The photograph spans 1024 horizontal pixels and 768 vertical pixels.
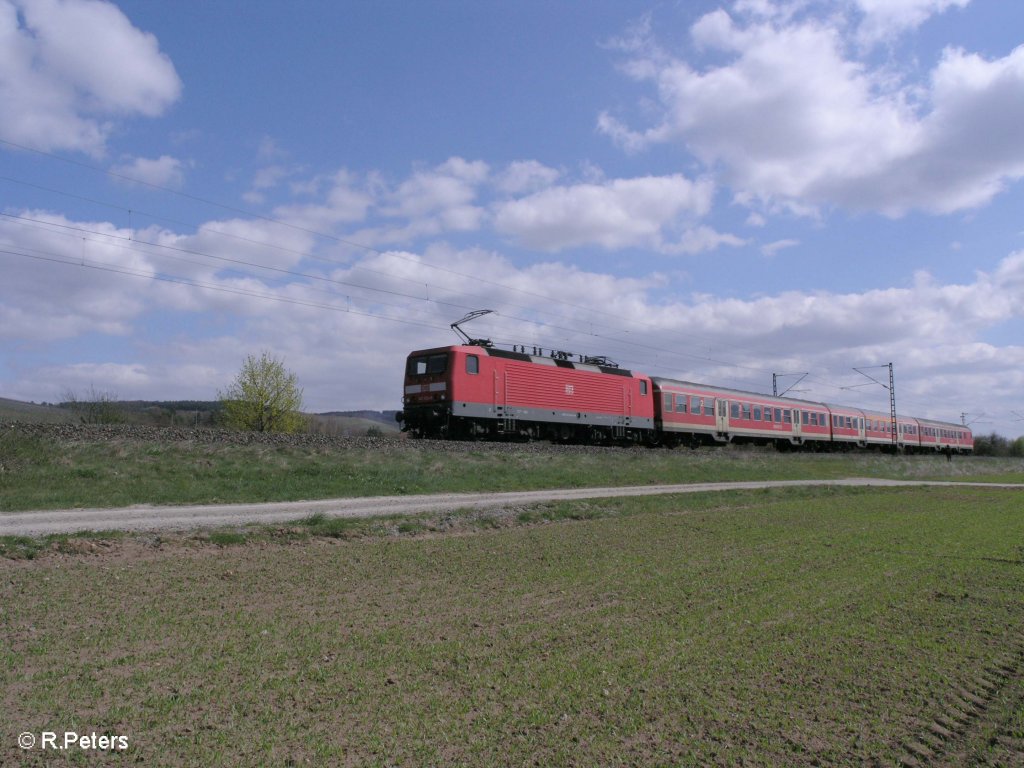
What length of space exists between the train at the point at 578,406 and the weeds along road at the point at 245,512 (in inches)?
328

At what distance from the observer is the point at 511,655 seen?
6.03 metres

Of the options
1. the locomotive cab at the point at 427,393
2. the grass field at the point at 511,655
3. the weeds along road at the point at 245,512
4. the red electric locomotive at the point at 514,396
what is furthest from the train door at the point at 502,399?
the grass field at the point at 511,655

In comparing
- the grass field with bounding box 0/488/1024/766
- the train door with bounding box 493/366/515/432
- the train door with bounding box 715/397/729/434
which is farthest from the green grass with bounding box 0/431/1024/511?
the train door with bounding box 715/397/729/434

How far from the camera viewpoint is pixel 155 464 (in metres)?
18.1

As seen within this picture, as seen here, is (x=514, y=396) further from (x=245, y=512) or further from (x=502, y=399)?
(x=245, y=512)

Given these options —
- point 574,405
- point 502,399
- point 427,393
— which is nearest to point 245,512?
point 427,393

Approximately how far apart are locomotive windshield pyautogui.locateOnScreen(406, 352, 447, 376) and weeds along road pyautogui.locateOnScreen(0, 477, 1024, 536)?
8690 mm

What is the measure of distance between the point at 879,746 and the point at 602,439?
104 ft

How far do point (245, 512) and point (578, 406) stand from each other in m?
21.1

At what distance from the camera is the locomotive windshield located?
92.4 feet

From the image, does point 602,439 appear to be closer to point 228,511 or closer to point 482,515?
point 482,515

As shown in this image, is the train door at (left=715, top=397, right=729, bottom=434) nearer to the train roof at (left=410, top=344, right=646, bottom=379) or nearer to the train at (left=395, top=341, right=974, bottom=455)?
the train at (left=395, top=341, right=974, bottom=455)

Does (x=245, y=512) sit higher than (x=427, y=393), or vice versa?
(x=427, y=393)

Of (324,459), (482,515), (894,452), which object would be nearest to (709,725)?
(482,515)
